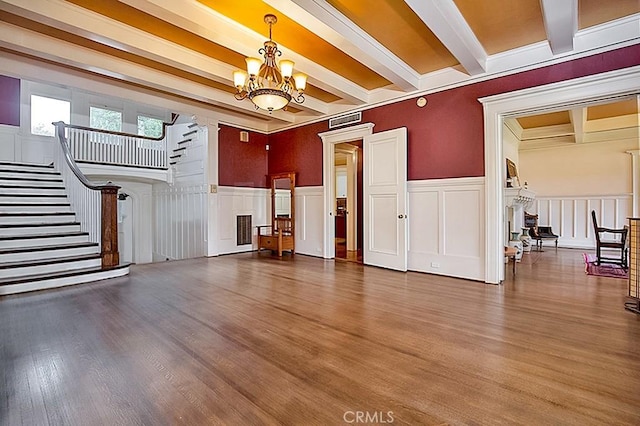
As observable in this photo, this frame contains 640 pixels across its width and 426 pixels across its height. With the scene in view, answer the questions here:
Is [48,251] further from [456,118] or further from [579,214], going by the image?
[579,214]

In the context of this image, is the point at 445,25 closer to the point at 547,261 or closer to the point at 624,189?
the point at 547,261

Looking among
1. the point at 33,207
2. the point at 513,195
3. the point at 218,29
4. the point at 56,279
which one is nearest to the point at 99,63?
the point at 218,29

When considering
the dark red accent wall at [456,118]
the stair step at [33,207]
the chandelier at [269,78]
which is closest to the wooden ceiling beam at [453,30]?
the dark red accent wall at [456,118]

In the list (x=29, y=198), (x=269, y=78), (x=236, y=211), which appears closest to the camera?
(x=269, y=78)

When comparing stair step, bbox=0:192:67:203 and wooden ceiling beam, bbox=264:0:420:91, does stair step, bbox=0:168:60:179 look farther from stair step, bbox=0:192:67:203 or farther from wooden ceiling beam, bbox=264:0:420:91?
wooden ceiling beam, bbox=264:0:420:91

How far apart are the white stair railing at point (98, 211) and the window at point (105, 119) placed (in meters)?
4.07

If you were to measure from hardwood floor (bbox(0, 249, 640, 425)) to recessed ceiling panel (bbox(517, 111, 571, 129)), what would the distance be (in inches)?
160

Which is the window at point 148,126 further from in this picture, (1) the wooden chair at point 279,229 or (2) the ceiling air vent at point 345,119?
(2) the ceiling air vent at point 345,119

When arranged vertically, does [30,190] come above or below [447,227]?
above

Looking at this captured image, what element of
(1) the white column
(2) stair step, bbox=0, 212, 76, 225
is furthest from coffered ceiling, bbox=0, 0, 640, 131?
(1) the white column

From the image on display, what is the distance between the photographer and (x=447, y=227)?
478 centimetres

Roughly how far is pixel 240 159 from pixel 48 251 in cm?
388

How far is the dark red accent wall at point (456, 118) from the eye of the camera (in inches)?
147

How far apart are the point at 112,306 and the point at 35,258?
230 centimetres
